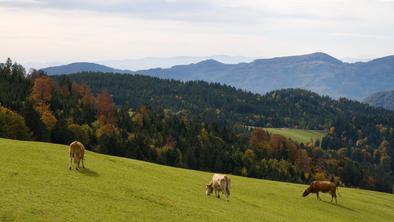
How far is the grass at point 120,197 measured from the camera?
26.1 meters

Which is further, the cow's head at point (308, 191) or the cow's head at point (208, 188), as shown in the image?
the cow's head at point (308, 191)

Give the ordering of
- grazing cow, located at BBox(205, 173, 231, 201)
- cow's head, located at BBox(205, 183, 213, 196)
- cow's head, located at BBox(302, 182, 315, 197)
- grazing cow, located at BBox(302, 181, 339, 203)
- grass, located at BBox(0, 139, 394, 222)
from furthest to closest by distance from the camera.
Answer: cow's head, located at BBox(302, 182, 315, 197) < grazing cow, located at BBox(302, 181, 339, 203) < cow's head, located at BBox(205, 183, 213, 196) < grazing cow, located at BBox(205, 173, 231, 201) < grass, located at BBox(0, 139, 394, 222)

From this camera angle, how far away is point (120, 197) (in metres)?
31.5

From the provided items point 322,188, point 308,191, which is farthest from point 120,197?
point 322,188

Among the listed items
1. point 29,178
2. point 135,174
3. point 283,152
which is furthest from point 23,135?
point 283,152

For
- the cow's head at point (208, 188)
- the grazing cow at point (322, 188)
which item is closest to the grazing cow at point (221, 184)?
the cow's head at point (208, 188)

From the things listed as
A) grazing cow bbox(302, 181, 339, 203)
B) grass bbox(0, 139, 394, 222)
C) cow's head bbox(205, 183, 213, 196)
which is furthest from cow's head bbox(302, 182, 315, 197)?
cow's head bbox(205, 183, 213, 196)

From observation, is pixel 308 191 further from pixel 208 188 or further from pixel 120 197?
pixel 120 197

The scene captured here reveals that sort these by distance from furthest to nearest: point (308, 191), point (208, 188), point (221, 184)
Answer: point (308, 191) → point (208, 188) → point (221, 184)

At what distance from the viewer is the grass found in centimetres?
2614

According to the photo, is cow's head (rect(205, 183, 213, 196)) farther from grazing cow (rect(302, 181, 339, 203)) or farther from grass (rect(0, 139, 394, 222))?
grazing cow (rect(302, 181, 339, 203))

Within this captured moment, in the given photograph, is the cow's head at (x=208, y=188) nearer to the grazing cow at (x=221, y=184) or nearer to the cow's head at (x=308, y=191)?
the grazing cow at (x=221, y=184)

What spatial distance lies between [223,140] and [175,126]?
1812 cm

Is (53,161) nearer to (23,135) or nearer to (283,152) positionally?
(23,135)
